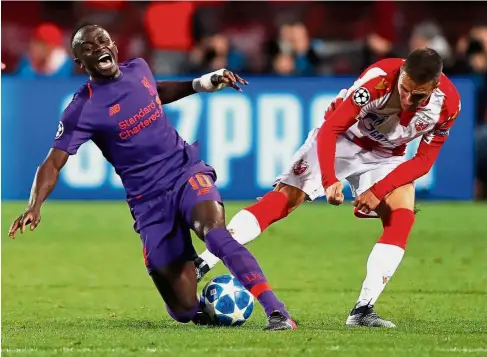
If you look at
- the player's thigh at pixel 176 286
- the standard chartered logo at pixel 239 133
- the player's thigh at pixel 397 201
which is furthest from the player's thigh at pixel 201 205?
the standard chartered logo at pixel 239 133

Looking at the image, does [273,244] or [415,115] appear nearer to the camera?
[415,115]

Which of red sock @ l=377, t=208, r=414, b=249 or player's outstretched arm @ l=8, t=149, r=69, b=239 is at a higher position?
player's outstretched arm @ l=8, t=149, r=69, b=239

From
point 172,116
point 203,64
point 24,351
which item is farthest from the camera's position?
point 203,64

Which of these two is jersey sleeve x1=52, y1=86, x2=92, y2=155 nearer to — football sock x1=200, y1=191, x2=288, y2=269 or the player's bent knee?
football sock x1=200, y1=191, x2=288, y2=269

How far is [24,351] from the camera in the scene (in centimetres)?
639

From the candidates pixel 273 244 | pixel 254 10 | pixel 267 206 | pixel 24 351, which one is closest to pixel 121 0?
pixel 254 10

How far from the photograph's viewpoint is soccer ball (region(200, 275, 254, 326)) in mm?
7598

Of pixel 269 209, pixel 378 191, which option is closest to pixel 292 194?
pixel 269 209

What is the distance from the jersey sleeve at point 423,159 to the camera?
7754 mm

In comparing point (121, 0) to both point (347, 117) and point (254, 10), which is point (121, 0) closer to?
point (254, 10)

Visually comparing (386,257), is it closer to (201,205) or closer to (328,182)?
(328,182)

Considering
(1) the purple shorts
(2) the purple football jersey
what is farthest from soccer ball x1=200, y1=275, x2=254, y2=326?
(2) the purple football jersey

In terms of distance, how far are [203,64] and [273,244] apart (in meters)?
4.69

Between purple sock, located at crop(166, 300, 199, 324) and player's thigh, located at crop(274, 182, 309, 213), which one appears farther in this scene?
player's thigh, located at crop(274, 182, 309, 213)
